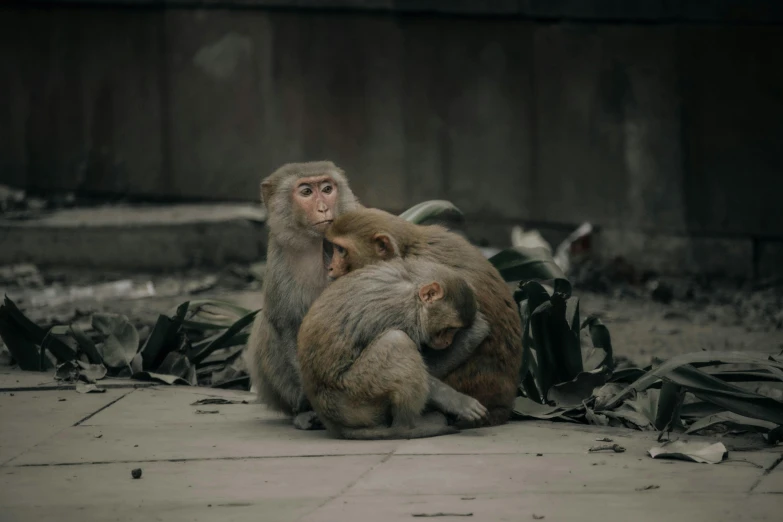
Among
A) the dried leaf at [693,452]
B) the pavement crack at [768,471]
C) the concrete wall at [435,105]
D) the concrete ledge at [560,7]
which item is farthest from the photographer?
the concrete wall at [435,105]

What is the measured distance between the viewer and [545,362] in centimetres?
652

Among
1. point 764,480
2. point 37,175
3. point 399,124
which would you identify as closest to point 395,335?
point 764,480

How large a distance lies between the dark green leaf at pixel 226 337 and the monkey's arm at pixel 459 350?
5.47ft

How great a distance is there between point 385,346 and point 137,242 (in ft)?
21.3

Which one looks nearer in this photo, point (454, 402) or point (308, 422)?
point (454, 402)

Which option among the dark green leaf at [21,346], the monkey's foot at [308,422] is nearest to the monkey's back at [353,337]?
the monkey's foot at [308,422]

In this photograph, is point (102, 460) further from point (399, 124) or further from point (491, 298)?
point (399, 124)

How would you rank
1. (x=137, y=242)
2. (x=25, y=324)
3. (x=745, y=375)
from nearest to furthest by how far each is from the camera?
1. (x=745, y=375)
2. (x=25, y=324)
3. (x=137, y=242)

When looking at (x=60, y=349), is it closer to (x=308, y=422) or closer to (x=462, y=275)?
(x=308, y=422)

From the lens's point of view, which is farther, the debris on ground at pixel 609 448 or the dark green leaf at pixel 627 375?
the dark green leaf at pixel 627 375

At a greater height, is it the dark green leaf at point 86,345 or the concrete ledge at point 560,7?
the concrete ledge at point 560,7

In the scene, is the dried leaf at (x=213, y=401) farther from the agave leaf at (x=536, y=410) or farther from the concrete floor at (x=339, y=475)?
the agave leaf at (x=536, y=410)

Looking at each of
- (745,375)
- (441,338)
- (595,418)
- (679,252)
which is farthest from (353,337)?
(679,252)

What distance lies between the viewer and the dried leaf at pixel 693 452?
522 cm
